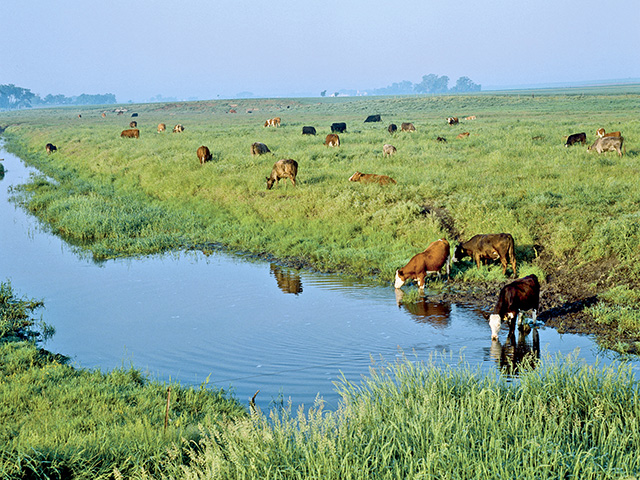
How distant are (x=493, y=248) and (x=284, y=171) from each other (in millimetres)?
9983

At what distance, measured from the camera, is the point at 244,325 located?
10391mm

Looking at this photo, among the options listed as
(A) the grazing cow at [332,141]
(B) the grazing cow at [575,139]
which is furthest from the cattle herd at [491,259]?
(A) the grazing cow at [332,141]

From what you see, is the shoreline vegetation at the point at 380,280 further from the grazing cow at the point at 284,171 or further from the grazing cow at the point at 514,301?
the grazing cow at the point at 514,301

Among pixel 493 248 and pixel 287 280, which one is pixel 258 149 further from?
pixel 493 248


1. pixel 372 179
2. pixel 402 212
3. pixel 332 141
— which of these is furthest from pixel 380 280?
pixel 332 141

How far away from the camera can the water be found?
835 cm

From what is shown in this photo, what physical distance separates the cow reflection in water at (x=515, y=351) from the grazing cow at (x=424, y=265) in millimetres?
2548

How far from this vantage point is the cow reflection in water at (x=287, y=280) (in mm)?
12584

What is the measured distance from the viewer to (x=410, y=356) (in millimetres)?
8633

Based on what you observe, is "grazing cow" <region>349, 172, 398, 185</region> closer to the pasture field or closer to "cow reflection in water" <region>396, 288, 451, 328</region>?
the pasture field

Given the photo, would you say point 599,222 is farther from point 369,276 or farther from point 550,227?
point 369,276

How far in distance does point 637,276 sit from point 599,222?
101 inches

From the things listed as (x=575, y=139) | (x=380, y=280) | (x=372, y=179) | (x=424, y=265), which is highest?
(x=575, y=139)

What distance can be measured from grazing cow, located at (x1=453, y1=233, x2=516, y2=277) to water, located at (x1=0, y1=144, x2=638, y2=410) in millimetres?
1829
